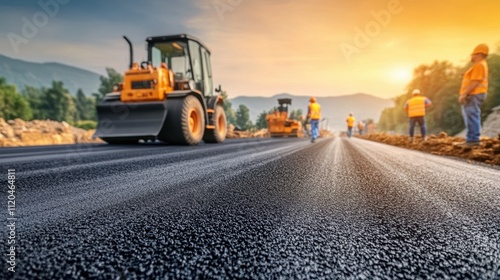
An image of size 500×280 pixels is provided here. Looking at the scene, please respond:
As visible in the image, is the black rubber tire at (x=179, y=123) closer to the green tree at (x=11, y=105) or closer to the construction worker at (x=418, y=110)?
the construction worker at (x=418, y=110)

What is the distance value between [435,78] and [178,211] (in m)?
47.4

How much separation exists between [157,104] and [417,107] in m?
8.21

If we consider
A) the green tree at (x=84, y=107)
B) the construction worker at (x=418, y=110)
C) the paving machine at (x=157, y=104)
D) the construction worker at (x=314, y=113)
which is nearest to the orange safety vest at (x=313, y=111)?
the construction worker at (x=314, y=113)

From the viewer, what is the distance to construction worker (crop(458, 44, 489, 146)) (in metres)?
5.05

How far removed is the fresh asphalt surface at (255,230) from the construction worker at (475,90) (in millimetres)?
4255

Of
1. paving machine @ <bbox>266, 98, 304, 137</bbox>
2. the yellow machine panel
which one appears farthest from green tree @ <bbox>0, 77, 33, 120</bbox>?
the yellow machine panel

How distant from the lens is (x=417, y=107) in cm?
868

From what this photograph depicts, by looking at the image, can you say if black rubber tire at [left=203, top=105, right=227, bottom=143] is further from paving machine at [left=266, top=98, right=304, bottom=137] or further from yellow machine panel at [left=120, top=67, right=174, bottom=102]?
paving machine at [left=266, top=98, right=304, bottom=137]

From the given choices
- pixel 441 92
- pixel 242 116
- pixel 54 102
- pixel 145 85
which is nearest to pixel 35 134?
pixel 145 85

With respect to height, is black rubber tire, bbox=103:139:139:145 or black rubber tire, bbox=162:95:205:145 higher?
black rubber tire, bbox=162:95:205:145

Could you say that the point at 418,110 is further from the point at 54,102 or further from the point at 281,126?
the point at 54,102

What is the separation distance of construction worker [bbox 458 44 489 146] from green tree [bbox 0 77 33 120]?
65.9m

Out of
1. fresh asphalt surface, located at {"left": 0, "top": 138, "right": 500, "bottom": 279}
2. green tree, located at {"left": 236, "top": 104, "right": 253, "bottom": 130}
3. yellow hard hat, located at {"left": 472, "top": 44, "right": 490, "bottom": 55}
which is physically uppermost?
green tree, located at {"left": 236, "top": 104, "right": 253, "bottom": 130}

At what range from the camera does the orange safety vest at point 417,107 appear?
28.1ft
